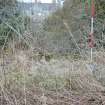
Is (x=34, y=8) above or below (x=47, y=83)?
above

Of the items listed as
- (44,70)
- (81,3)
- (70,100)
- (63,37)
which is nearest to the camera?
(70,100)

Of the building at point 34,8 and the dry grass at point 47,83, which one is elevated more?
the building at point 34,8

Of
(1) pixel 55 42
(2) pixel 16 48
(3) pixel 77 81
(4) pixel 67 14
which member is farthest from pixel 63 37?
(3) pixel 77 81

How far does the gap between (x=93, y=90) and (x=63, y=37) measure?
3.35 metres

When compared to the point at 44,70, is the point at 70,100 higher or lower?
lower

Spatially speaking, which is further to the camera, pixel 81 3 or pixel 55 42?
pixel 81 3

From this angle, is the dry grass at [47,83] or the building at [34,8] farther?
the building at [34,8]

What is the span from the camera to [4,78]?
11.3 ft

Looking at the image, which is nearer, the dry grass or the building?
the dry grass

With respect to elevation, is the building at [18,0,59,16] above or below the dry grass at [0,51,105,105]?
above

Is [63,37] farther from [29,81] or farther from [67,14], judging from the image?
[29,81]

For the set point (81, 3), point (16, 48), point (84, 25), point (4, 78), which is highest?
point (81, 3)

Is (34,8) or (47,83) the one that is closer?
(47,83)

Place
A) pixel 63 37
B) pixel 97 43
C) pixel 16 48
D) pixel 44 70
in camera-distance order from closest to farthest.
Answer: pixel 44 70, pixel 16 48, pixel 97 43, pixel 63 37
